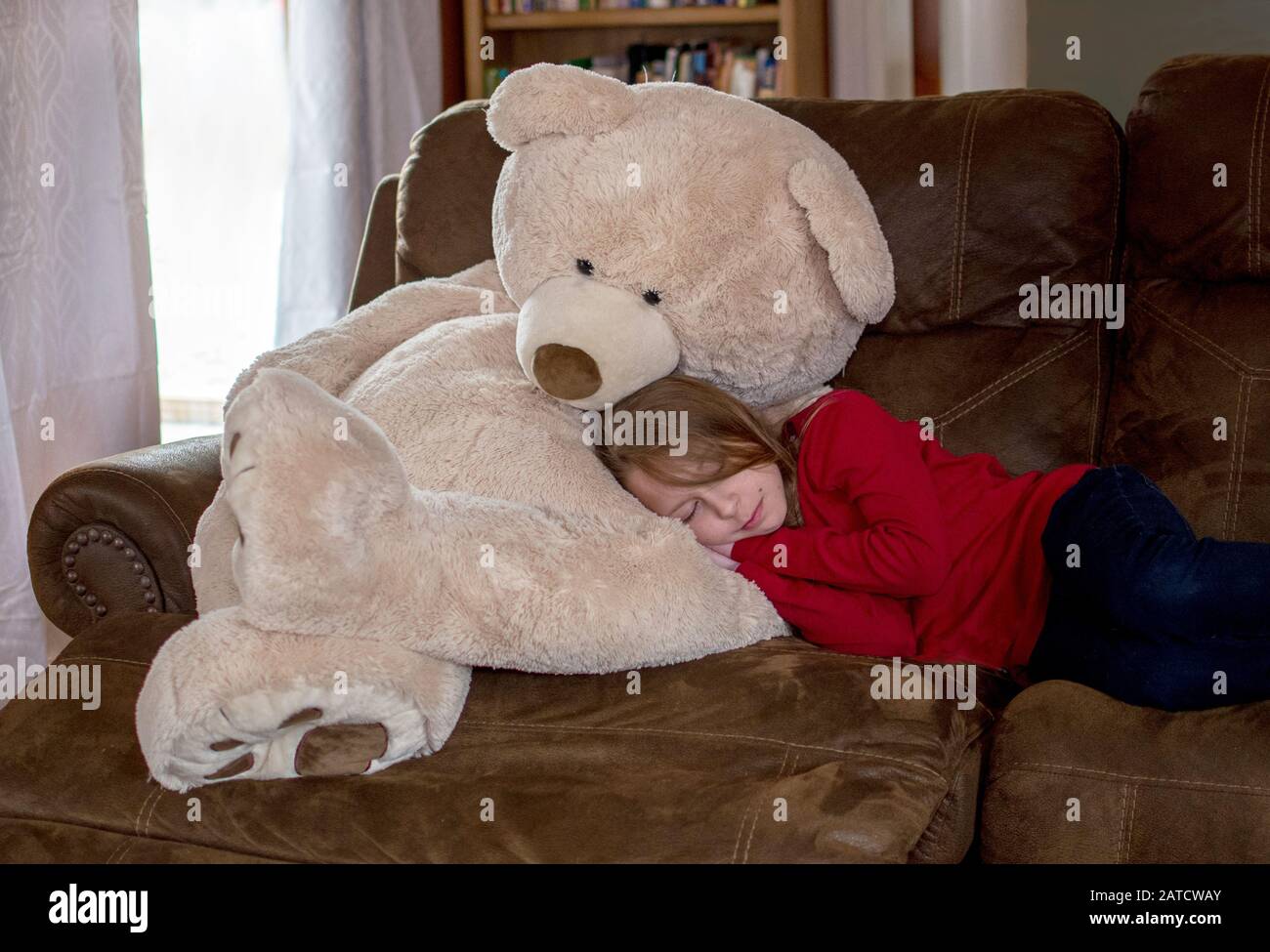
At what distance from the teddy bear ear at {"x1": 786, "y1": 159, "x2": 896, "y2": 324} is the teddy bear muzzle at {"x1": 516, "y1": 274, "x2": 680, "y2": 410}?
0.20m

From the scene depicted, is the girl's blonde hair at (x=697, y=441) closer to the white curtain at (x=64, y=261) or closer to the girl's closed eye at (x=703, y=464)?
the girl's closed eye at (x=703, y=464)

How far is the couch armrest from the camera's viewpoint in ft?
4.95

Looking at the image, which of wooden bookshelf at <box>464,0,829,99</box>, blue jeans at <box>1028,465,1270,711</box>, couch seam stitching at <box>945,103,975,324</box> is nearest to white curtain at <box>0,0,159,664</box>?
wooden bookshelf at <box>464,0,829,99</box>

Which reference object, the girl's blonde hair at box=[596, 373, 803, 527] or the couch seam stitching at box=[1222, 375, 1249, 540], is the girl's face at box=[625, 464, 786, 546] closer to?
the girl's blonde hair at box=[596, 373, 803, 527]

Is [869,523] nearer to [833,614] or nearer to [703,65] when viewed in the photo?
[833,614]

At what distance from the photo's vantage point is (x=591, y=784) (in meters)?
1.17

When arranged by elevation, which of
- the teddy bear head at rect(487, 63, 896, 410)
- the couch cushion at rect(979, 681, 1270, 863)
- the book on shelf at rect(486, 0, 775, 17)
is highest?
the book on shelf at rect(486, 0, 775, 17)

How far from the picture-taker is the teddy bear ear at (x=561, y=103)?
1437mm

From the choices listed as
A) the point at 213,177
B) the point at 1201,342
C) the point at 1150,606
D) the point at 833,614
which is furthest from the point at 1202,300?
the point at 213,177

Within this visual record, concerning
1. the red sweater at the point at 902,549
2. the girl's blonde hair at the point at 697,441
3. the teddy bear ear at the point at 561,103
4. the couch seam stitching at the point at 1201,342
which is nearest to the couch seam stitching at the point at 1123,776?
the red sweater at the point at 902,549

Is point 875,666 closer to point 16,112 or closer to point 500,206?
point 500,206
